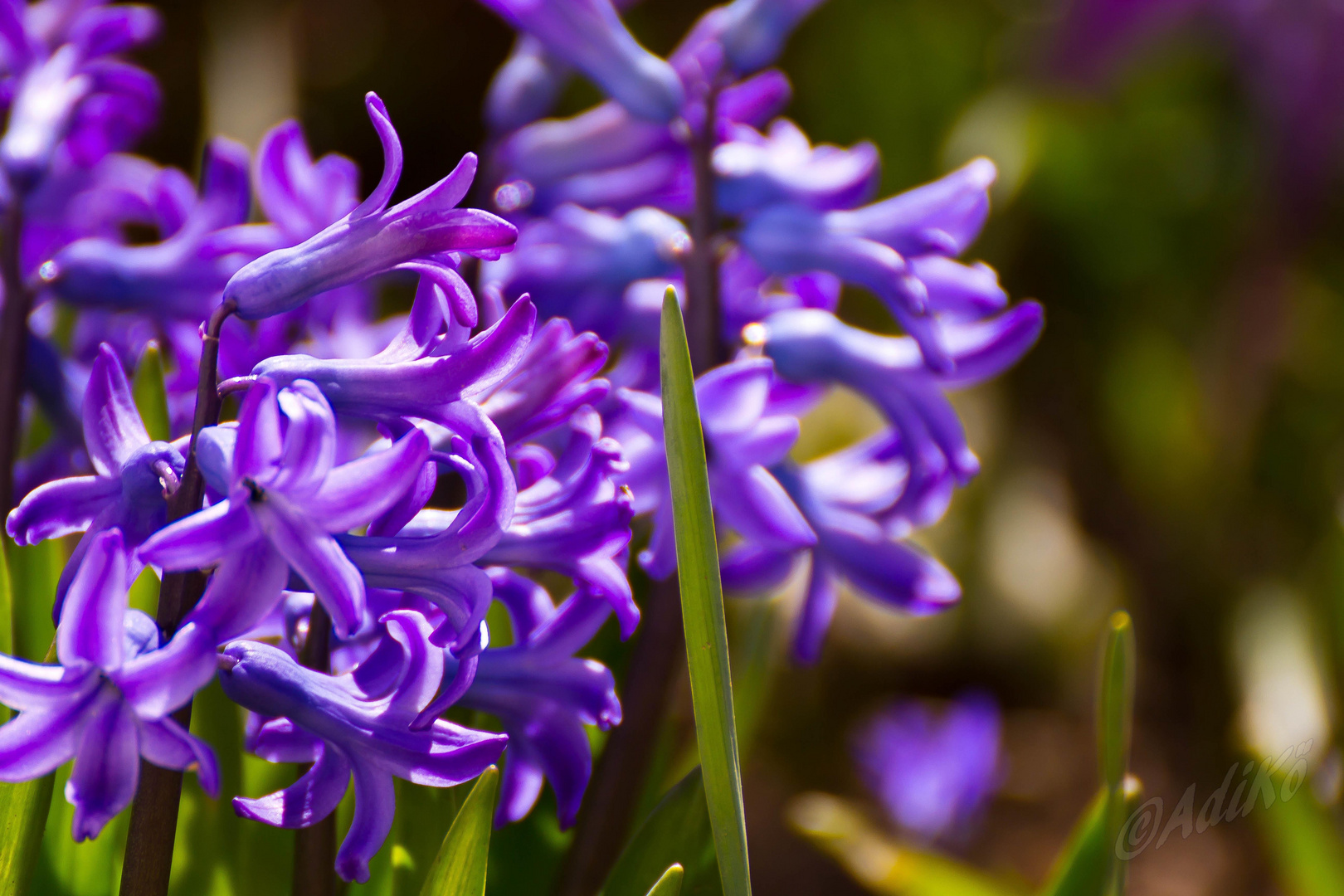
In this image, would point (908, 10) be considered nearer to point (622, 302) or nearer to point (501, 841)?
point (622, 302)

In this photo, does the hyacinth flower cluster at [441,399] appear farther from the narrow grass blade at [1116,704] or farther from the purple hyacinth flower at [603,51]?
the narrow grass blade at [1116,704]

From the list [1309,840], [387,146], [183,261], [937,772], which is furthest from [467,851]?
[937,772]

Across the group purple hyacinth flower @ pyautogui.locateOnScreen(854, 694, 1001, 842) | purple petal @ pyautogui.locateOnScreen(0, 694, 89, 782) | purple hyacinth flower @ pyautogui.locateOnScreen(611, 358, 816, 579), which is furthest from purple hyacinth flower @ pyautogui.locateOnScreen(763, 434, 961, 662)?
purple hyacinth flower @ pyautogui.locateOnScreen(854, 694, 1001, 842)

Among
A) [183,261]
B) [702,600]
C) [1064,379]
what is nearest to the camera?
[702,600]

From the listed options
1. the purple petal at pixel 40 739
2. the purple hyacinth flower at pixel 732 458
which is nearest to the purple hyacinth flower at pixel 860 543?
the purple hyacinth flower at pixel 732 458

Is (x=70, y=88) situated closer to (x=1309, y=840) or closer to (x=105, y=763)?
(x=105, y=763)

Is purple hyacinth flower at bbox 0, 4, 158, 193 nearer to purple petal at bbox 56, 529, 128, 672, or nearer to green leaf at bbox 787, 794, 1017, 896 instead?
purple petal at bbox 56, 529, 128, 672

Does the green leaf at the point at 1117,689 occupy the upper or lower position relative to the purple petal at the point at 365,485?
lower
